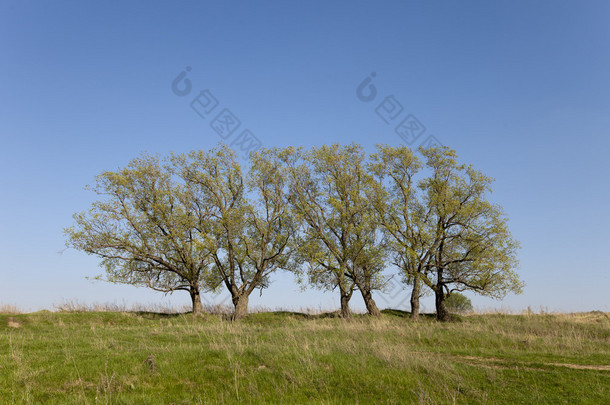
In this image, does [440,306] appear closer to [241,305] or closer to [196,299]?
[241,305]

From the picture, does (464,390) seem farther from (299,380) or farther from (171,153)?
(171,153)

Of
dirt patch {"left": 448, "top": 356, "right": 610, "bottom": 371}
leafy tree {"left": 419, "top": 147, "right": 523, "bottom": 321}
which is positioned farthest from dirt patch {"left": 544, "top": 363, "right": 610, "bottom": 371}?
leafy tree {"left": 419, "top": 147, "right": 523, "bottom": 321}

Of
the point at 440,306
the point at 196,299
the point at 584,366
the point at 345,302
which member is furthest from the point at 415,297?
the point at 584,366

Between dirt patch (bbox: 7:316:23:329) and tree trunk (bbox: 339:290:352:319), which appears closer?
dirt patch (bbox: 7:316:23:329)

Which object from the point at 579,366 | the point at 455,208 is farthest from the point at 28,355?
the point at 455,208

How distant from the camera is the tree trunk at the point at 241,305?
1508 inches

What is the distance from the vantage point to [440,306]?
38875 millimetres

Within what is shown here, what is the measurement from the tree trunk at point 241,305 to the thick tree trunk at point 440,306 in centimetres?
1791

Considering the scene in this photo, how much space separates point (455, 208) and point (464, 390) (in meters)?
26.7

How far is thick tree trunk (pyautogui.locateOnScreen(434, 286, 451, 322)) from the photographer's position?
38.5 metres

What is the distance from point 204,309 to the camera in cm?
4159

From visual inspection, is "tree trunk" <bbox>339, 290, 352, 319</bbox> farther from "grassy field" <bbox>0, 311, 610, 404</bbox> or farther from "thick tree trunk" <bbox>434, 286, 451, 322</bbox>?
"grassy field" <bbox>0, 311, 610, 404</bbox>

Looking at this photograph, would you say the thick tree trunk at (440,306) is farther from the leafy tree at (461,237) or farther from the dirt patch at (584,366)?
the dirt patch at (584,366)

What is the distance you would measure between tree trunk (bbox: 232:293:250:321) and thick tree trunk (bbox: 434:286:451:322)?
17.9m
